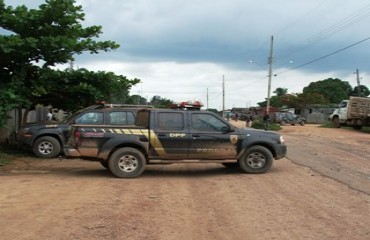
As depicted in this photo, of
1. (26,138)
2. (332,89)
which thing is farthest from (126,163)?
(332,89)

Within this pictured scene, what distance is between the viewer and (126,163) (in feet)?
40.4

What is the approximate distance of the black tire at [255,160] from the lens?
12.9 meters

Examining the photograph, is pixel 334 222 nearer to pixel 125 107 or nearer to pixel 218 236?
pixel 218 236

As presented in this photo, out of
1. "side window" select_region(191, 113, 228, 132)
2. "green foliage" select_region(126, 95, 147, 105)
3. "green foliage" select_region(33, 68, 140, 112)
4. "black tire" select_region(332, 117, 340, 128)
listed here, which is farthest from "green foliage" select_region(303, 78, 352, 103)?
"side window" select_region(191, 113, 228, 132)

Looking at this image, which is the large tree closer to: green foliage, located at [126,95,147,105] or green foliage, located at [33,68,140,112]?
green foliage, located at [33,68,140,112]

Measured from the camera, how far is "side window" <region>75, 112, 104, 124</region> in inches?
590

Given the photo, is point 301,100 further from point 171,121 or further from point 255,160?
point 171,121

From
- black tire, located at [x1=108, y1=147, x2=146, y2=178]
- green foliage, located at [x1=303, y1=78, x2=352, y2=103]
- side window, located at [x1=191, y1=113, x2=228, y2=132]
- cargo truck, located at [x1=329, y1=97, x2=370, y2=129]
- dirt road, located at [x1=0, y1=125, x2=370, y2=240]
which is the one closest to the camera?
dirt road, located at [x1=0, y1=125, x2=370, y2=240]

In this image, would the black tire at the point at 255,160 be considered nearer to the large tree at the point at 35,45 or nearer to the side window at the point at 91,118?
the side window at the point at 91,118

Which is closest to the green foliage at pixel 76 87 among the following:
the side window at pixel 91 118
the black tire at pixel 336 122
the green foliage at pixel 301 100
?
the side window at pixel 91 118

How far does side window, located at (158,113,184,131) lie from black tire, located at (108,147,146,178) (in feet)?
3.17

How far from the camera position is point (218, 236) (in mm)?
6645

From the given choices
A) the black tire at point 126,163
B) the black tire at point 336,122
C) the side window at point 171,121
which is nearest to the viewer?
the black tire at point 126,163

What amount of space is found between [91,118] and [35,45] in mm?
2809
